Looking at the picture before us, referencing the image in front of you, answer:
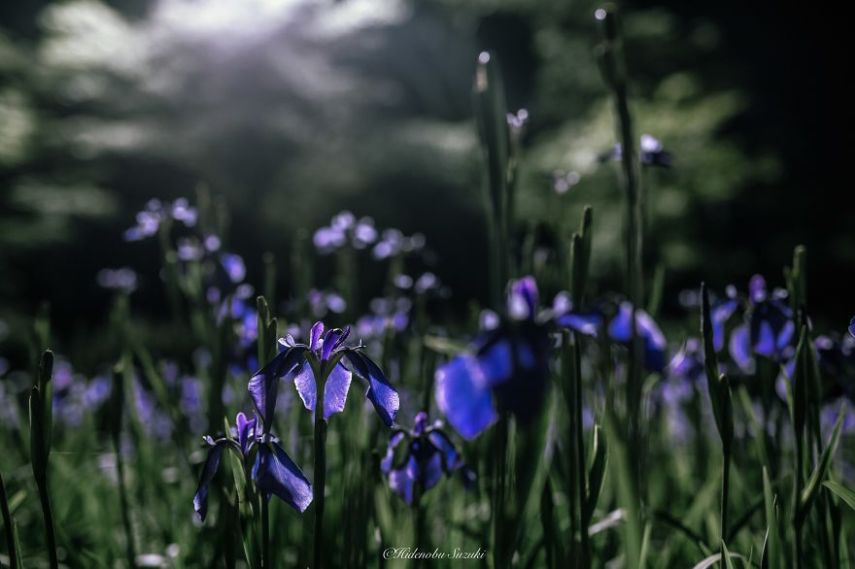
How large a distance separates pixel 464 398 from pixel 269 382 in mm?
216

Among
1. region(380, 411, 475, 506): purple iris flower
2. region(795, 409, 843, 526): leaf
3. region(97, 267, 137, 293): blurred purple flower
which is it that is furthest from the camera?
region(97, 267, 137, 293): blurred purple flower

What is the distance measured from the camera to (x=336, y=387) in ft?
2.33

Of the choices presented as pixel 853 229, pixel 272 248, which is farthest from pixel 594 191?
pixel 272 248

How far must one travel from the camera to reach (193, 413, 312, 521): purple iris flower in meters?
0.67

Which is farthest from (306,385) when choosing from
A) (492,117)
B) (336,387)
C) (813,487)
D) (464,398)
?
(813,487)

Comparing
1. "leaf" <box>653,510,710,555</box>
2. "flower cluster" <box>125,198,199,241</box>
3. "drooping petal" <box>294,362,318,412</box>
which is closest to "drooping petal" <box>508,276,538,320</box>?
"drooping petal" <box>294,362,318,412</box>

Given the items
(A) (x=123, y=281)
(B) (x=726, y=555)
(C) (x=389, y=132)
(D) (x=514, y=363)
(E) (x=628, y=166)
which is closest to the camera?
(D) (x=514, y=363)

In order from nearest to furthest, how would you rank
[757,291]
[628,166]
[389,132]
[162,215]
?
[628,166]
[757,291]
[162,215]
[389,132]

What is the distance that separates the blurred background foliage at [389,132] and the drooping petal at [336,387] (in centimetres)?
730

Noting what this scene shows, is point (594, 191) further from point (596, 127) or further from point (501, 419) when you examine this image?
point (501, 419)

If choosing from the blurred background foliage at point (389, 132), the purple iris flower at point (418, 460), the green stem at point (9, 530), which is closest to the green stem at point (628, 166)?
the purple iris flower at point (418, 460)

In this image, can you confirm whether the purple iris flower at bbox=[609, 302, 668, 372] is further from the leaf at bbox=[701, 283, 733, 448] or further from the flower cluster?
the flower cluster

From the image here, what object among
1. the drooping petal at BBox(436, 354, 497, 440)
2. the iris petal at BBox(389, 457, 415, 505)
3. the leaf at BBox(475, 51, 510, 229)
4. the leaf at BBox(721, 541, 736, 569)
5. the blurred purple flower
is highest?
the blurred purple flower

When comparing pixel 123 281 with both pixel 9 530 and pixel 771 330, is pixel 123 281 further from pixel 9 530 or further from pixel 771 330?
pixel 771 330
